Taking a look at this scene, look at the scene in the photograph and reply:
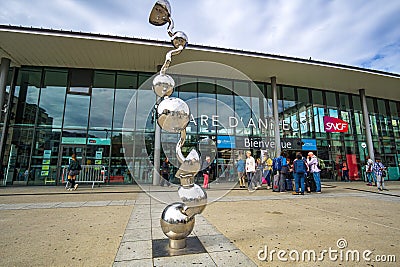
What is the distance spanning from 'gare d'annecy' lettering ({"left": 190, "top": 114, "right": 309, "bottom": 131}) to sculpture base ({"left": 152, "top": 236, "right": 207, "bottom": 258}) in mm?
10163

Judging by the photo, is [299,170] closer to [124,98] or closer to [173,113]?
[173,113]

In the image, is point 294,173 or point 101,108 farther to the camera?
point 101,108

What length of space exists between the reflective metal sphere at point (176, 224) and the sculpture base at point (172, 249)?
0.07 meters

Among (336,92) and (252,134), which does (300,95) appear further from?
(252,134)

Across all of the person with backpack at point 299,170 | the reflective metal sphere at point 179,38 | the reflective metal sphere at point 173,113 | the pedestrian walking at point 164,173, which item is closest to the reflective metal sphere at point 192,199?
the reflective metal sphere at point 173,113

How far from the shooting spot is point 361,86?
1491 centimetres

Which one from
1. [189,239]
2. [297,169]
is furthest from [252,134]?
[189,239]

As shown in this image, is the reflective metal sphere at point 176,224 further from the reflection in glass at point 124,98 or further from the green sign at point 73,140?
the green sign at point 73,140

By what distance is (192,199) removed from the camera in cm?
230

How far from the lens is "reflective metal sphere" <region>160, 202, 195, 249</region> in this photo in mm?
2302

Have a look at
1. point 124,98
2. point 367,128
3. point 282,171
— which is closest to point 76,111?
point 124,98

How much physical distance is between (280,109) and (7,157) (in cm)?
1572

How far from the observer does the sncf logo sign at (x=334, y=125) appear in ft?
48.3

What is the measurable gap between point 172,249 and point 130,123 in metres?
10.4
